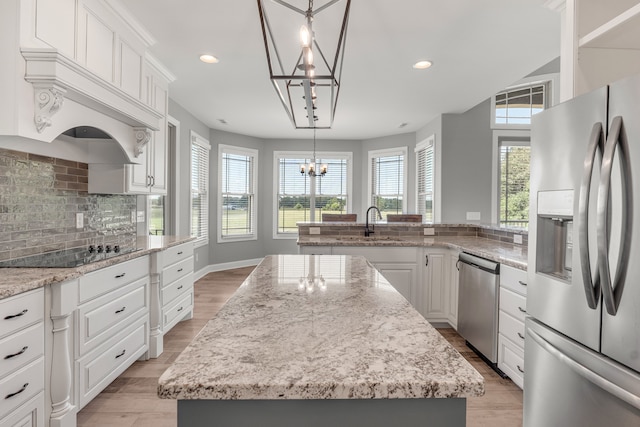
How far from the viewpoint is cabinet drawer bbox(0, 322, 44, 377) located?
53.8 inches

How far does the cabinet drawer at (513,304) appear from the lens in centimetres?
216

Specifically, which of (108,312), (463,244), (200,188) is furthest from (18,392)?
(200,188)

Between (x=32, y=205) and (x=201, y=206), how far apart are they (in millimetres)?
3447

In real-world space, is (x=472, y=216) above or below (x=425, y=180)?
below

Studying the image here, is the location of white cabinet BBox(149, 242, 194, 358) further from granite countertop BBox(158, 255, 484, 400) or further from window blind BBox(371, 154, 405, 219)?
window blind BBox(371, 154, 405, 219)

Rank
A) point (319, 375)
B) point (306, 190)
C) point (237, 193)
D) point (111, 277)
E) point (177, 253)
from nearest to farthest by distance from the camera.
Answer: point (319, 375) → point (111, 277) → point (177, 253) → point (237, 193) → point (306, 190)

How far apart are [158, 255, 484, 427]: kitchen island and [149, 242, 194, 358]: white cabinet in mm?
1999

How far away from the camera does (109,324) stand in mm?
2098

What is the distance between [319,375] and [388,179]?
6324 millimetres

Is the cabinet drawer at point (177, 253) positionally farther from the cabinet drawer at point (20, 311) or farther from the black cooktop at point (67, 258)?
the cabinet drawer at point (20, 311)

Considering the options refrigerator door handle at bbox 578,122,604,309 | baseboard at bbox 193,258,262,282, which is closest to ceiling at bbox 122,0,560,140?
refrigerator door handle at bbox 578,122,604,309

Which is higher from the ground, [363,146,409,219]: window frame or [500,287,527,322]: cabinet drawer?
[363,146,409,219]: window frame

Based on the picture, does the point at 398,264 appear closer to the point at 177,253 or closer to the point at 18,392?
the point at 177,253

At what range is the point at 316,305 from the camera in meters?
1.13
